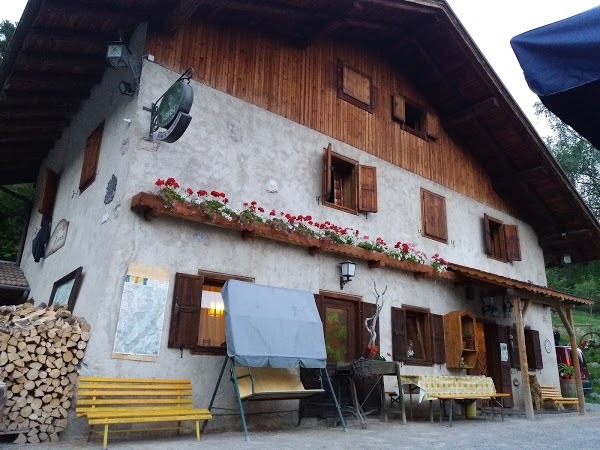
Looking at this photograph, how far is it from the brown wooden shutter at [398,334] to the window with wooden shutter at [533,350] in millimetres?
4851

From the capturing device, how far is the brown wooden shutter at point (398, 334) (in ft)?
30.0

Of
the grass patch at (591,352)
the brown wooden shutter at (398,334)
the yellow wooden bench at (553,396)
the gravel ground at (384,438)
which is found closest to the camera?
the gravel ground at (384,438)

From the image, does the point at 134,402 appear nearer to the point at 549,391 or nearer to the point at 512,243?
the point at 549,391

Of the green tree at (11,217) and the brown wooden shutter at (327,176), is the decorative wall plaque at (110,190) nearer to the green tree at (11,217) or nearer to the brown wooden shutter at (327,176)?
the brown wooden shutter at (327,176)

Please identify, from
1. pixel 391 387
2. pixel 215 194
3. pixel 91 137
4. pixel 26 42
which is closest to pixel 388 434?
pixel 391 387

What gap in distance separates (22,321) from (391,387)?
6006 millimetres

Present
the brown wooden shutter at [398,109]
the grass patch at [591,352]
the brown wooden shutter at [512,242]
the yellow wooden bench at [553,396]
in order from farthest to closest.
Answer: the grass patch at [591,352] → the brown wooden shutter at [512,242] → the yellow wooden bench at [553,396] → the brown wooden shutter at [398,109]

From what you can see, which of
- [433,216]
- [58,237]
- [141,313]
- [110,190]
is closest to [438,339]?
[433,216]

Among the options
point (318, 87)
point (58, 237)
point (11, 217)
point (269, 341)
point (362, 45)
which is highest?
point (362, 45)

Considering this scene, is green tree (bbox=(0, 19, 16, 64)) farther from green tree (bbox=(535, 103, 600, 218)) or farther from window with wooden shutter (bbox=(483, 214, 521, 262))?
green tree (bbox=(535, 103, 600, 218))

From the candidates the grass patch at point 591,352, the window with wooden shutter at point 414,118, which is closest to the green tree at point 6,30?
the window with wooden shutter at point 414,118

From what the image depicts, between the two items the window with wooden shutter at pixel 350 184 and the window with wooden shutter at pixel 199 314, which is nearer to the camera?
the window with wooden shutter at pixel 199 314

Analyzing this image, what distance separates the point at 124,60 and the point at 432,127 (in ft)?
24.7

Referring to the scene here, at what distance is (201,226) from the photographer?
7.20 m
